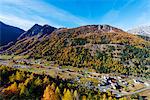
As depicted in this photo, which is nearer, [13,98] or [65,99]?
[13,98]

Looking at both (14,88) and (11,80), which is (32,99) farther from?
(11,80)

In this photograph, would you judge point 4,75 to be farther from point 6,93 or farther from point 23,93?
point 6,93

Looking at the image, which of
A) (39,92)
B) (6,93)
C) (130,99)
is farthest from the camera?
(130,99)

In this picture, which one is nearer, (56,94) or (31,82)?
(56,94)

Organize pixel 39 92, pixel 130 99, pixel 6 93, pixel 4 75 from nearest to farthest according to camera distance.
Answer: pixel 6 93
pixel 39 92
pixel 4 75
pixel 130 99

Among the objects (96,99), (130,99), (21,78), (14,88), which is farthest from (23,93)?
(130,99)

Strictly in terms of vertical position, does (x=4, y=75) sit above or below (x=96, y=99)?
above

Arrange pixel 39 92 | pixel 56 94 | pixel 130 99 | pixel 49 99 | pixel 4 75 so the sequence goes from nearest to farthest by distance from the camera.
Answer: pixel 49 99 → pixel 56 94 → pixel 39 92 → pixel 4 75 → pixel 130 99

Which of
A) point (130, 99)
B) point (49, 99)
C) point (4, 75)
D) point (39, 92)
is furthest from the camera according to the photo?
point (130, 99)

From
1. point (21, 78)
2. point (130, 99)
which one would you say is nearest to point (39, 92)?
point (21, 78)
